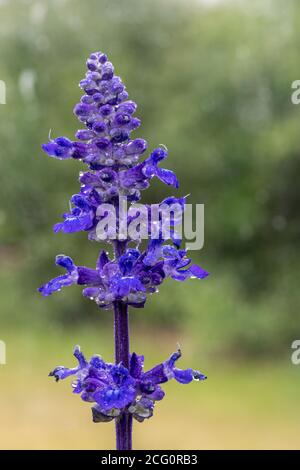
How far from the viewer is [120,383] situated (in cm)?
160

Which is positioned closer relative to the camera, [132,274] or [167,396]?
[132,274]

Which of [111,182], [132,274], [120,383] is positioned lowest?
[120,383]

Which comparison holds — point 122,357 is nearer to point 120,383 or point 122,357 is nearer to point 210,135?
point 120,383

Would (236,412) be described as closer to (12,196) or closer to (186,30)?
(12,196)

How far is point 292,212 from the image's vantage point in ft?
30.6

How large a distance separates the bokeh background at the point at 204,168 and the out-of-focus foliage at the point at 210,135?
0.02 metres

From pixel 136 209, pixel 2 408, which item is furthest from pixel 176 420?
pixel 136 209

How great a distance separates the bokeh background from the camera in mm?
9055

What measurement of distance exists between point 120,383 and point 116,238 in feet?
1.09

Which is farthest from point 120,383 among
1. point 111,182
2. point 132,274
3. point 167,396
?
point 167,396

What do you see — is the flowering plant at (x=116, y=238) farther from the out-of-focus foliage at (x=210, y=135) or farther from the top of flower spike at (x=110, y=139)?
the out-of-focus foliage at (x=210, y=135)

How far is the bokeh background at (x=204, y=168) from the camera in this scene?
356 inches

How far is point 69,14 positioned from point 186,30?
65.3 inches

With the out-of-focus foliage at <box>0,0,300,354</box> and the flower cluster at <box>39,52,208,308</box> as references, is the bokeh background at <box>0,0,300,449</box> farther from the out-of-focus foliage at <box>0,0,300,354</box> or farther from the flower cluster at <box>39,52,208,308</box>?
the flower cluster at <box>39,52,208,308</box>
